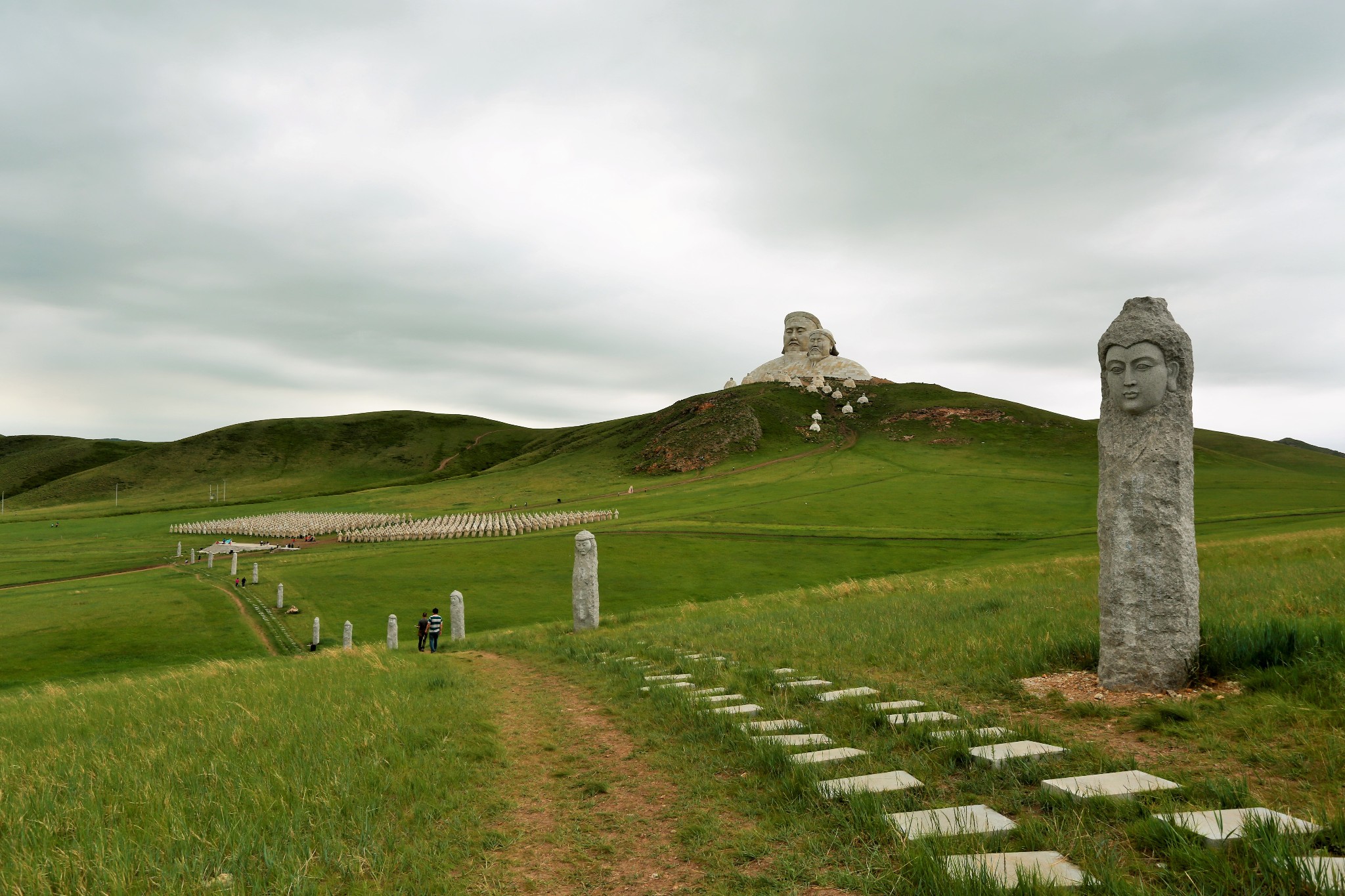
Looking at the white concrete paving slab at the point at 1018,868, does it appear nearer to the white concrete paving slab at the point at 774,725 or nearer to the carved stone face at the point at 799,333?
the white concrete paving slab at the point at 774,725

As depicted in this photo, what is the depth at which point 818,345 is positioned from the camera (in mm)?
160750

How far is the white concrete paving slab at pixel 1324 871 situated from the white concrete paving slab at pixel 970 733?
285 cm

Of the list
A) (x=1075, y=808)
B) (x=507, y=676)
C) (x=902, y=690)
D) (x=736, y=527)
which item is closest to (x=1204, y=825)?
(x=1075, y=808)

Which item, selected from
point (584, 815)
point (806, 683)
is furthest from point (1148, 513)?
point (584, 815)

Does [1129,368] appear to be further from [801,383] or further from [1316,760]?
[801,383]

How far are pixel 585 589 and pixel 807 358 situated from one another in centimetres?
14561

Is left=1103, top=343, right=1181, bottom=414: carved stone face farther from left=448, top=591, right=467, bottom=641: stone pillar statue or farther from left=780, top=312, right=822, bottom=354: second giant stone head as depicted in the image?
left=780, top=312, right=822, bottom=354: second giant stone head

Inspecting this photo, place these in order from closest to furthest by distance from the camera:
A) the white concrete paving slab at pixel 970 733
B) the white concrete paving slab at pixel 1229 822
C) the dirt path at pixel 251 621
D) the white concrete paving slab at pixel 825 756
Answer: the white concrete paving slab at pixel 1229 822 < the white concrete paving slab at pixel 825 756 < the white concrete paving slab at pixel 970 733 < the dirt path at pixel 251 621

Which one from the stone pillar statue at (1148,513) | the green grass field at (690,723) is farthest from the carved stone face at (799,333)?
the stone pillar statue at (1148,513)

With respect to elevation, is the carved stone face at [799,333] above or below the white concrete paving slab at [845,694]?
above

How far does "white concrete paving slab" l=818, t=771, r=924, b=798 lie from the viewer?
5480 millimetres

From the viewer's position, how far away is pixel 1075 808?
487cm

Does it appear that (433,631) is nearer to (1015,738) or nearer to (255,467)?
(1015,738)

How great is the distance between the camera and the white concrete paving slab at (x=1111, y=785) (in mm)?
4973
